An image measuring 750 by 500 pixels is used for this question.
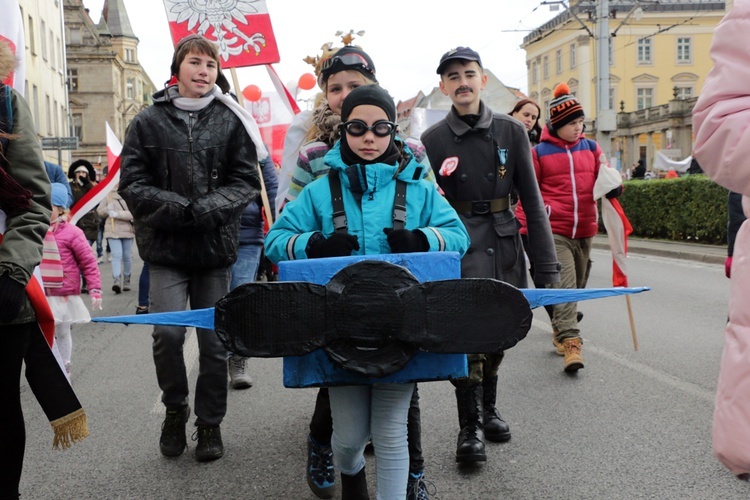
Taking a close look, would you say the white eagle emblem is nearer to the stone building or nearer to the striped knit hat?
the striped knit hat

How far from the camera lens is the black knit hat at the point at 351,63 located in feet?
12.4

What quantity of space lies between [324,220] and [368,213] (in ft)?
0.58

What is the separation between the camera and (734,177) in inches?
80.0

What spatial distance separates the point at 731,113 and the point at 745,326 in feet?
1.63

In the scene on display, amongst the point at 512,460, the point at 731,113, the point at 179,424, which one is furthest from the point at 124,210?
the point at 731,113

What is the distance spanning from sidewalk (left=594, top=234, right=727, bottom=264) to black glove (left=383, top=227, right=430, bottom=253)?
1194 centimetres

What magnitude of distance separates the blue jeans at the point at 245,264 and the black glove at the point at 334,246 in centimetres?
332

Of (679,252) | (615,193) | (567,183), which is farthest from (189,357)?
(679,252)

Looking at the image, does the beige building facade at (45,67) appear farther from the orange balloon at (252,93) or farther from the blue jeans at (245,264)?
the blue jeans at (245,264)

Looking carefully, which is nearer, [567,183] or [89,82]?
[567,183]

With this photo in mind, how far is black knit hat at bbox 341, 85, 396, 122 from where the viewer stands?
3.15 metres

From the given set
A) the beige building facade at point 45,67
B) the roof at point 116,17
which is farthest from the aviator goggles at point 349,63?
the roof at point 116,17

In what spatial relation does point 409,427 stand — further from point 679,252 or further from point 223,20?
point 679,252

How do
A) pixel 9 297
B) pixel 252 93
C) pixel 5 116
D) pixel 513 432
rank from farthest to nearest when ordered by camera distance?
pixel 252 93
pixel 513 432
pixel 5 116
pixel 9 297
